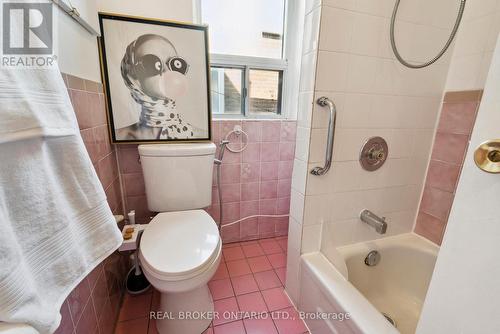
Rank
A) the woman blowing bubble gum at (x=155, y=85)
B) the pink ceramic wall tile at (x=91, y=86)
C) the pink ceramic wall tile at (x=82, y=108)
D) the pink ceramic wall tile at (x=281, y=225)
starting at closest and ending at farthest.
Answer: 1. the pink ceramic wall tile at (x=82, y=108)
2. the pink ceramic wall tile at (x=91, y=86)
3. the woman blowing bubble gum at (x=155, y=85)
4. the pink ceramic wall tile at (x=281, y=225)

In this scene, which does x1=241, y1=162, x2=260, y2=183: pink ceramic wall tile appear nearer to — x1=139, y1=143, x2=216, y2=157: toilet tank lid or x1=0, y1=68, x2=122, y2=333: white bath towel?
x1=139, y1=143, x2=216, y2=157: toilet tank lid

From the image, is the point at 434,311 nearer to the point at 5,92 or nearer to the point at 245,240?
the point at 5,92

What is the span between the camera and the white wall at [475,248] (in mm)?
376

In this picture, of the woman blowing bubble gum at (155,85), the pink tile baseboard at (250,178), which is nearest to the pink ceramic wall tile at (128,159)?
the pink tile baseboard at (250,178)

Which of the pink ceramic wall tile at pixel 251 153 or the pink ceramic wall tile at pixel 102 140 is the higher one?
the pink ceramic wall tile at pixel 102 140

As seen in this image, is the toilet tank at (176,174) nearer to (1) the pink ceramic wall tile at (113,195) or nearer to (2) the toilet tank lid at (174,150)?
(2) the toilet tank lid at (174,150)

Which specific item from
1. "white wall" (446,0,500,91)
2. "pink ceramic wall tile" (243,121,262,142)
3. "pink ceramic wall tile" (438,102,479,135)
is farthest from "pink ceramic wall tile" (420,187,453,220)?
"pink ceramic wall tile" (243,121,262,142)

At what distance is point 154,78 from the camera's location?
1.28 metres

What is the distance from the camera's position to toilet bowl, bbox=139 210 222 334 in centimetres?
90

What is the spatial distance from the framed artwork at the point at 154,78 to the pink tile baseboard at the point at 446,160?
4.23 feet

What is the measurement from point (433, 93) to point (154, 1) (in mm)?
1539

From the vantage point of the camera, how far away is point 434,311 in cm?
49

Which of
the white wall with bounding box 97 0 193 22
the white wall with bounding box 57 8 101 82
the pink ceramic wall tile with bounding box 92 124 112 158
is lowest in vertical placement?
the pink ceramic wall tile with bounding box 92 124 112 158

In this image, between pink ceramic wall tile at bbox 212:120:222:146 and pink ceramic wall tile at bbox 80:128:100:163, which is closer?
pink ceramic wall tile at bbox 80:128:100:163
